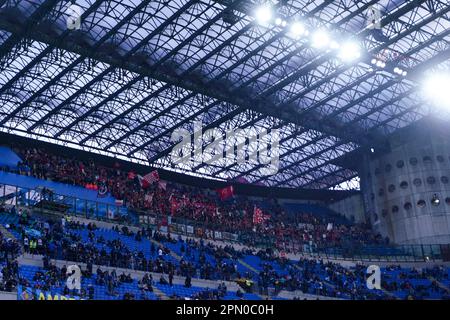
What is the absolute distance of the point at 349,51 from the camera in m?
43.4

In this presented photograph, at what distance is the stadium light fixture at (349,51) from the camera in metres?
43.4

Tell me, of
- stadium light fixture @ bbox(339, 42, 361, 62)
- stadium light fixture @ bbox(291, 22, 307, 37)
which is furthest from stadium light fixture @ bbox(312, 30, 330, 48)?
stadium light fixture @ bbox(339, 42, 361, 62)

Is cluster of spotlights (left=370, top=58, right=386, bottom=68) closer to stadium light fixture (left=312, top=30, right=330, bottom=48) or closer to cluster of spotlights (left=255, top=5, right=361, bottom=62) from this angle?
cluster of spotlights (left=255, top=5, right=361, bottom=62)

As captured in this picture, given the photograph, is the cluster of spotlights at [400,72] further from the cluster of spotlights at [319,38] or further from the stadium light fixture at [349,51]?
the stadium light fixture at [349,51]

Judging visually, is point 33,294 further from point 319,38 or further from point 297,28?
point 319,38

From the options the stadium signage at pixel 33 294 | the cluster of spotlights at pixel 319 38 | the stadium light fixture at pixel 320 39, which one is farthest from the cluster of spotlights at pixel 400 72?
the stadium signage at pixel 33 294

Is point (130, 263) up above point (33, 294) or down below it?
above

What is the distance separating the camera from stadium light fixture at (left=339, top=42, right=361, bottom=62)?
43.4m

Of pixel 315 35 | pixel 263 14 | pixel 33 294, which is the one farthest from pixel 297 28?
pixel 33 294

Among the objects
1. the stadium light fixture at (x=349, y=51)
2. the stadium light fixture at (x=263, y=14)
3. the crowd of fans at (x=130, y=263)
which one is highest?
the stadium light fixture at (x=263, y=14)

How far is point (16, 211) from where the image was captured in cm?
4378
